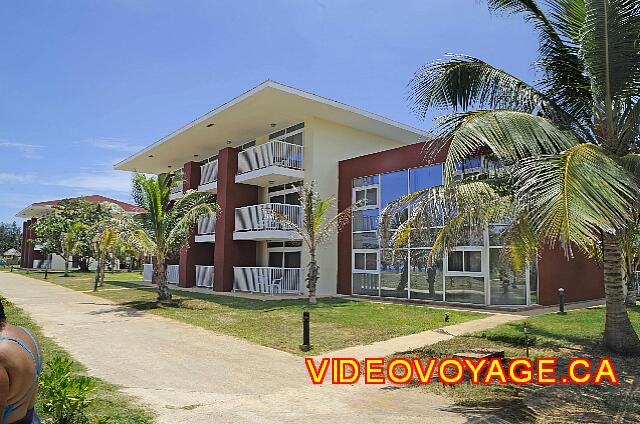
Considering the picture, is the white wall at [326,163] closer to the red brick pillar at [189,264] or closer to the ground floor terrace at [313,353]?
the ground floor terrace at [313,353]

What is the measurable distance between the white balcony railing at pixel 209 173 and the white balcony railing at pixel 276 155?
3644mm

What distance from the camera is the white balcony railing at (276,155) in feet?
69.1

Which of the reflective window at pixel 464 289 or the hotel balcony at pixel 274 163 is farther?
the hotel balcony at pixel 274 163

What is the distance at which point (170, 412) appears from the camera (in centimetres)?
588

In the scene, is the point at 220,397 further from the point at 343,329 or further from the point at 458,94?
the point at 458,94

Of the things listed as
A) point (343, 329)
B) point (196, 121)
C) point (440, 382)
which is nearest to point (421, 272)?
point (343, 329)

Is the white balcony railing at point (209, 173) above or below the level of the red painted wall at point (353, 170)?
above

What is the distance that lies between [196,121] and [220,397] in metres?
17.5

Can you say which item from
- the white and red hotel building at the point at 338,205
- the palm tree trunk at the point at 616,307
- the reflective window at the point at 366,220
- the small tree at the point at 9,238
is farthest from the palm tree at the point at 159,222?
the small tree at the point at 9,238

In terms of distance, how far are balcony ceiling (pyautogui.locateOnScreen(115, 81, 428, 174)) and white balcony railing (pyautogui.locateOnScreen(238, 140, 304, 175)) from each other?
1.26 meters

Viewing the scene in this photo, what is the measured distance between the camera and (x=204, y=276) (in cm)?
2509

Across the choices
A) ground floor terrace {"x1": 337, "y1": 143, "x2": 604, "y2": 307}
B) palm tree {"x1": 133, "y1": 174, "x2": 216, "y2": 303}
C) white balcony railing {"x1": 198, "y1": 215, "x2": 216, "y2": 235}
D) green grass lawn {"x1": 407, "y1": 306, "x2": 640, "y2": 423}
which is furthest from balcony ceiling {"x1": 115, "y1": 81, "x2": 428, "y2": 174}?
green grass lawn {"x1": 407, "y1": 306, "x2": 640, "y2": 423}

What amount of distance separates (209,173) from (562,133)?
20.9 m
